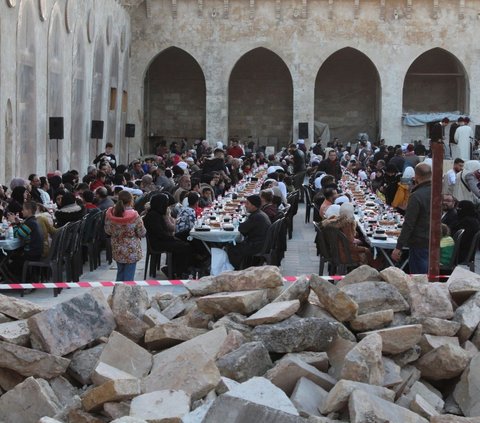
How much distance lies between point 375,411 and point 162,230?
6.75 m

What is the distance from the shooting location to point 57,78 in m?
21.1

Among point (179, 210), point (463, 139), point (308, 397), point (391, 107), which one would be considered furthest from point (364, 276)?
point (391, 107)

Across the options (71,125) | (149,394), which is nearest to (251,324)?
(149,394)

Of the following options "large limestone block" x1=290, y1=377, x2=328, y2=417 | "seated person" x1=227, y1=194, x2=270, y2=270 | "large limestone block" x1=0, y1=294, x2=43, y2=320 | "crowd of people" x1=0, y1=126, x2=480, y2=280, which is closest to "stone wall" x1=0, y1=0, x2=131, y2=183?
"crowd of people" x1=0, y1=126, x2=480, y2=280

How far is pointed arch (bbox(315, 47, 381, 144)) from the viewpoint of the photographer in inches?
1314

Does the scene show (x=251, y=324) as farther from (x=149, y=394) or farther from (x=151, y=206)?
(x=151, y=206)

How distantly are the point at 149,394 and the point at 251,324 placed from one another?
41.3 inches

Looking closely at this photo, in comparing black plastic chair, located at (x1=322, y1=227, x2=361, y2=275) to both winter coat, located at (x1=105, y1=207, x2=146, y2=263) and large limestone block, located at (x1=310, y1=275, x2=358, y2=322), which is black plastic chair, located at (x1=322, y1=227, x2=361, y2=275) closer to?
winter coat, located at (x1=105, y1=207, x2=146, y2=263)

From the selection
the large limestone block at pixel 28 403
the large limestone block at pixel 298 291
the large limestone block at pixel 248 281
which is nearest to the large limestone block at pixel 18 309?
the large limestone block at pixel 28 403

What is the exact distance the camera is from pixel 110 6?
26.3m

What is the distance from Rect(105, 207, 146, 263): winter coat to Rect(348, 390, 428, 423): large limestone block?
5.52 metres

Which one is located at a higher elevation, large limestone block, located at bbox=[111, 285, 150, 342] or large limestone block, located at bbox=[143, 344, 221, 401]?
large limestone block, located at bbox=[111, 285, 150, 342]

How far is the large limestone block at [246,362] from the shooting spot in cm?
557

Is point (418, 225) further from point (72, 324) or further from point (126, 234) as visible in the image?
point (72, 324)
